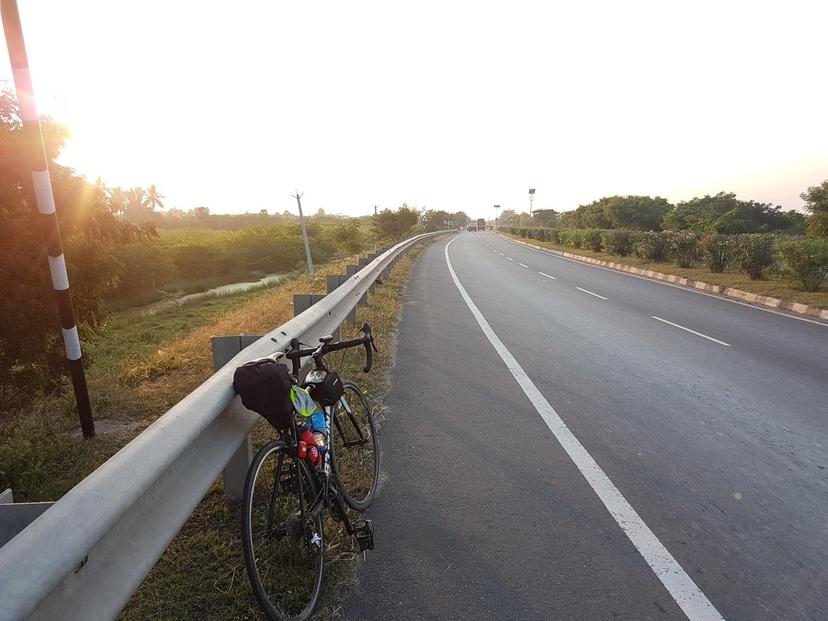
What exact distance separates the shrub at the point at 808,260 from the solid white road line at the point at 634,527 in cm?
1119

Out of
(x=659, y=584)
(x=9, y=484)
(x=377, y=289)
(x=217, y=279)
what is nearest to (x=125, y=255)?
(x=217, y=279)

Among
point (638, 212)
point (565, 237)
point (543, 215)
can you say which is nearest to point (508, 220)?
point (543, 215)

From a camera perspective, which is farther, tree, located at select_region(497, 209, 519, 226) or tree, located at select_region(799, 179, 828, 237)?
tree, located at select_region(497, 209, 519, 226)

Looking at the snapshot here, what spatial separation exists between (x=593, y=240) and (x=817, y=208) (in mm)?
12681

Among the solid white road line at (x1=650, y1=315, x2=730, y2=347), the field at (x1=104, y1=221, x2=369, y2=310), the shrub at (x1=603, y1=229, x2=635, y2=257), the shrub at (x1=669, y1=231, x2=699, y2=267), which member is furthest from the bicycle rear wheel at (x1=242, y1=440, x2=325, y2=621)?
the field at (x1=104, y1=221, x2=369, y2=310)

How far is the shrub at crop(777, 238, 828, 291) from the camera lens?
1196 cm

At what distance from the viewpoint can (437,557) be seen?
258 cm

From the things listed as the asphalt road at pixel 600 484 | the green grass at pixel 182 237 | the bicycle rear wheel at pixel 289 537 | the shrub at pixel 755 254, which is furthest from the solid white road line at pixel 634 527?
the green grass at pixel 182 237

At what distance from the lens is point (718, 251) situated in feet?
53.4

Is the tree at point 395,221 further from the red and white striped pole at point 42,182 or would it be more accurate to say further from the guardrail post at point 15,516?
the guardrail post at point 15,516

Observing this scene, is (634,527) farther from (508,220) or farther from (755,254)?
(508,220)

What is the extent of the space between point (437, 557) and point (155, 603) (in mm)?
1319

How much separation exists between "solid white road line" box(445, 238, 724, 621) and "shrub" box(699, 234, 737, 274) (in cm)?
1430

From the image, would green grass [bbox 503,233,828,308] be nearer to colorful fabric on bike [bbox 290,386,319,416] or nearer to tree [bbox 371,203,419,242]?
colorful fabric on bike [bbox 290,386,319,416]
